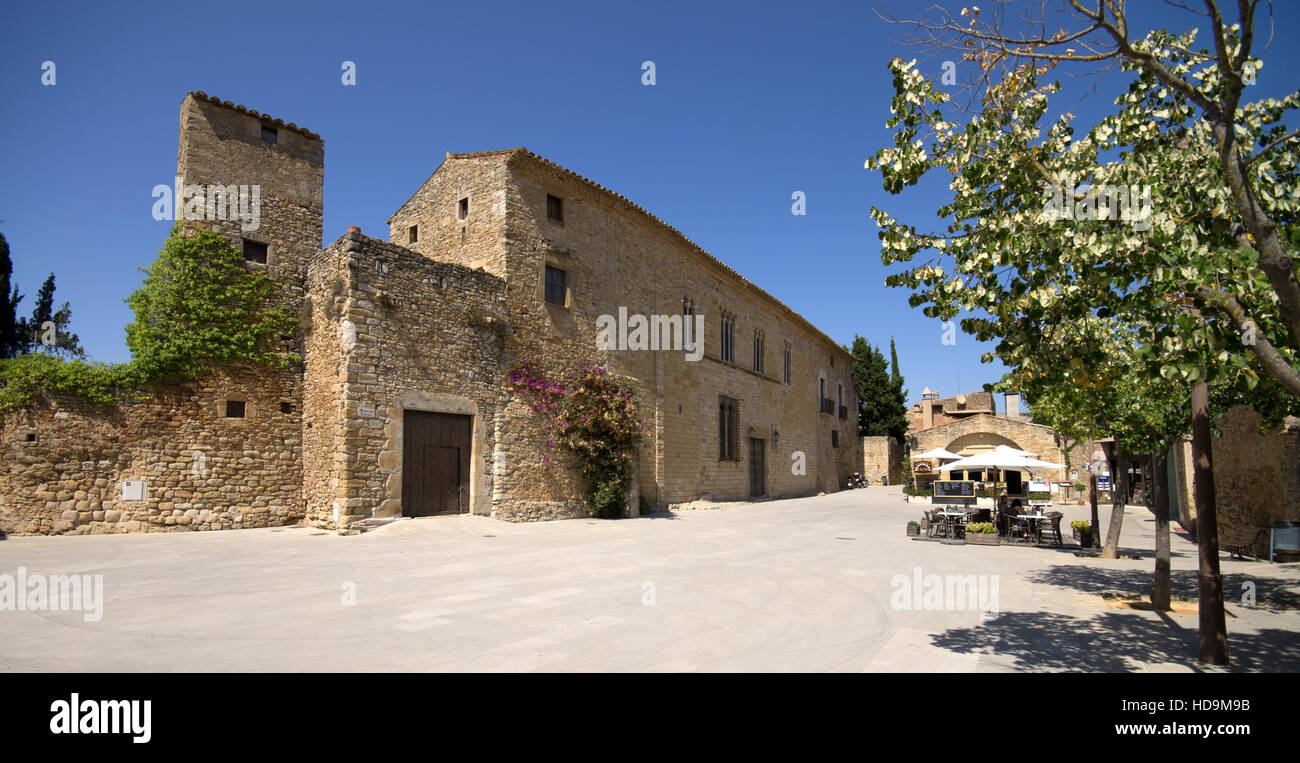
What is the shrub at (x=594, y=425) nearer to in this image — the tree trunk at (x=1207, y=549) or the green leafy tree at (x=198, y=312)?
the green leafy tree at (x=198, y=312)

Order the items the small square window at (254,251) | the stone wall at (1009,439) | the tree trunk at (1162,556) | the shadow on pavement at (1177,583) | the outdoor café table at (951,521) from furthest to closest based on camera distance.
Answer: the stone wall at (1009,439), the small square window at (254,251), the outdoor café table at (951,521), the shadow on pavement at (1177,583), the tree trunk at (1162,556)

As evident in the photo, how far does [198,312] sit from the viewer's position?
1327cm

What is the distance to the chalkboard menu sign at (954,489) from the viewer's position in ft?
53.2

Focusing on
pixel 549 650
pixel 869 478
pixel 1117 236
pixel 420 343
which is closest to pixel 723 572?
pixel 549 650

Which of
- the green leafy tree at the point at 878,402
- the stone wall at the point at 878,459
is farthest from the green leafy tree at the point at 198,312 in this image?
the green leafy tree at the point at 878,402

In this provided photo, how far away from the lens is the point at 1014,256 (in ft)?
14.3

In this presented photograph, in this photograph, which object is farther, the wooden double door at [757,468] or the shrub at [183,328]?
the wooden double door at [757,468]

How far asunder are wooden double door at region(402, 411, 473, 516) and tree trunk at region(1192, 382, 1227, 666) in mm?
11973

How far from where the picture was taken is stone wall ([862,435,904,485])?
136 ft

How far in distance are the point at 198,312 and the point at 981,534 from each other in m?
16.2

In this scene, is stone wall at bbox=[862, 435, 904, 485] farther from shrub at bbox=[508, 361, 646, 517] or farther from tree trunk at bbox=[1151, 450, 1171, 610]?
tree trunk at bbox=[1151, 450, 1171, 610]

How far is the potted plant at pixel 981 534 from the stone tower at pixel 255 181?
49.4 ft

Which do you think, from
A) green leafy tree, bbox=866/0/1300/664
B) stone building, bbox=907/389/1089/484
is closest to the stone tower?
green leafy tree, bbox=866/0/1300/664
